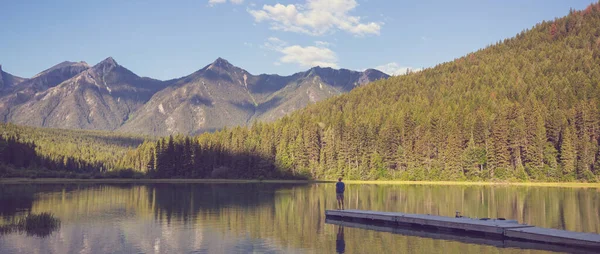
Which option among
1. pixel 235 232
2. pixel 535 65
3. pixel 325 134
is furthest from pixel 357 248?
pixel 535 65

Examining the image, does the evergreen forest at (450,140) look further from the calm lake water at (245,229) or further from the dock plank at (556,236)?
the dock plank at (556,236)

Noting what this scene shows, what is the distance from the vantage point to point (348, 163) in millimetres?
157375

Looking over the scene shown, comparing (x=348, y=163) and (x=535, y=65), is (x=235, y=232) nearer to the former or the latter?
(x=348, y=163)

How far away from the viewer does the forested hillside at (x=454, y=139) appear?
123 meters

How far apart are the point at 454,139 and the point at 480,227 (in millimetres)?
102567

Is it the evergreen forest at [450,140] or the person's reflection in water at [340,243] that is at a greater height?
the evergreen forest at [450,140]

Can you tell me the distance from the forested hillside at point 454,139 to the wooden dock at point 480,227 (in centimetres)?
8686

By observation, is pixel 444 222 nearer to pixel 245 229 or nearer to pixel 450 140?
pixel 245 229

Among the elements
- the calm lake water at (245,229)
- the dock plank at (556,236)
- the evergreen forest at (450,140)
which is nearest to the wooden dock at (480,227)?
the dock plank at (556,236)

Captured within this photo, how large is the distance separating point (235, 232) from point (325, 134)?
427ft

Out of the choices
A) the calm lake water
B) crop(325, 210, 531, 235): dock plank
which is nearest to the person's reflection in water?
the calm lake water

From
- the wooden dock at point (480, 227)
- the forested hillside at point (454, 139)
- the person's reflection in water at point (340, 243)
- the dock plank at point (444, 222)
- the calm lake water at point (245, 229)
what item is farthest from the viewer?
the forested hillside at point (454, 139)

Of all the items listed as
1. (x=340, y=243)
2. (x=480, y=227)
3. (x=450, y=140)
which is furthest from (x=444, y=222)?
(x=450, y=140)

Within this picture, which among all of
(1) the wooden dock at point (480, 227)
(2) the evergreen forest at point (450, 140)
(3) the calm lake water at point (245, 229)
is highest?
(2) the evergreen forest at point (450, 140)
